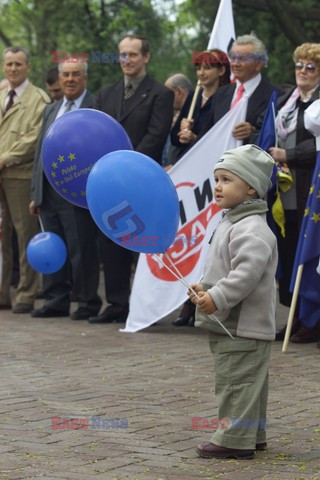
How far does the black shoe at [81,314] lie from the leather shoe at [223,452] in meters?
5.78

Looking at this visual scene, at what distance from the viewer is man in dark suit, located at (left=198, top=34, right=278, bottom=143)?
32.1 ft

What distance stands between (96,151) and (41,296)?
6.60 metres

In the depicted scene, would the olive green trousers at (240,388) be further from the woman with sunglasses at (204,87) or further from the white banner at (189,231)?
the woman with sunglasses at (204,87)

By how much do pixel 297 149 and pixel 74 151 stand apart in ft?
9.42

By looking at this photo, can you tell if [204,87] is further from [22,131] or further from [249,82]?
[22,131]

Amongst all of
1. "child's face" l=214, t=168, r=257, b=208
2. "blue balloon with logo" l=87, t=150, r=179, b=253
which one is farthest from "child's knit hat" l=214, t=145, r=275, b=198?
"blue balloon with logo" l=87, t=150, r=179, b=253

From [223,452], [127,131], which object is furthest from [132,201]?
Result: [127,131]

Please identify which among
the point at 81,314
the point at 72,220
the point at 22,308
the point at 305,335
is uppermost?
the point at 72,220

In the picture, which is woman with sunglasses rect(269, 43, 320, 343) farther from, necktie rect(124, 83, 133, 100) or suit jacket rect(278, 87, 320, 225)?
necktie rect(124, 83, 133, 100)

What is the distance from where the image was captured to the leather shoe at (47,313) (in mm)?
11484

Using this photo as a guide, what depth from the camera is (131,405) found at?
6.86 metres

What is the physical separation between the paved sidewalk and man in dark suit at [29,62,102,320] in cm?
91

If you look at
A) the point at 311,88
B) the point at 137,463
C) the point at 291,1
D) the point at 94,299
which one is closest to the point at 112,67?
the point at 291,1

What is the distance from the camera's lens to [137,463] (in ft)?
17.9
